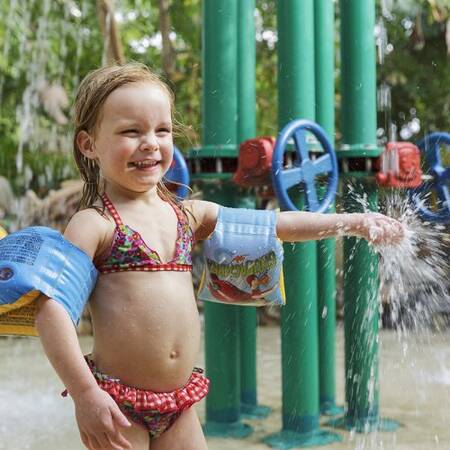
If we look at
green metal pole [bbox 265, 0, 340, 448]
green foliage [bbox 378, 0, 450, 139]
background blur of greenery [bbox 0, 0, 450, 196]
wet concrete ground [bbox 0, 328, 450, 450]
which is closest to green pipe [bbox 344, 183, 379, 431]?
wet concrete ground [bbox 0, 328, 450, 450]

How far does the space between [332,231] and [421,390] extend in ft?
8.04

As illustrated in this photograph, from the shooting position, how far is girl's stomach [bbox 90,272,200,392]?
1.87 metres

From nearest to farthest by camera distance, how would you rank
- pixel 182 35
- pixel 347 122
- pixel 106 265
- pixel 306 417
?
pixel 106 265
pixel 306 417
pixel 347 122
pixel 182 35

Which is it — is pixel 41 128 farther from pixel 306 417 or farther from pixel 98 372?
pixel 98 372

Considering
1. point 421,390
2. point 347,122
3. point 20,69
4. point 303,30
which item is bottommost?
point 421,390

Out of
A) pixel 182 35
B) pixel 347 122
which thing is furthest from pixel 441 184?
pixel 182 35

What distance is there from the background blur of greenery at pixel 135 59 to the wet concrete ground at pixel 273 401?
308 cm

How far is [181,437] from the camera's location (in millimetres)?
1924

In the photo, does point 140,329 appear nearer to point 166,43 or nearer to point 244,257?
point 244,257

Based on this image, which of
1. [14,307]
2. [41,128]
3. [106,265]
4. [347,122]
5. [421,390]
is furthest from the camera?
[41,128]

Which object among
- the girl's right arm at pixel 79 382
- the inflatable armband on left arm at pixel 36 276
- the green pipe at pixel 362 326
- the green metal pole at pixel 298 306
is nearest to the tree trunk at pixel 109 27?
the green metal pole at pixel 298 306

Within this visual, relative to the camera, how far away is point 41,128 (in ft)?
30.5

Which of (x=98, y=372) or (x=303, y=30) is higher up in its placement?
(x=303, y=30)

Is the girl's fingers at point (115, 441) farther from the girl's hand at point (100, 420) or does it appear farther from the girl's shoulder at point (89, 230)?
the girl's shoulder at point (89, 230)
